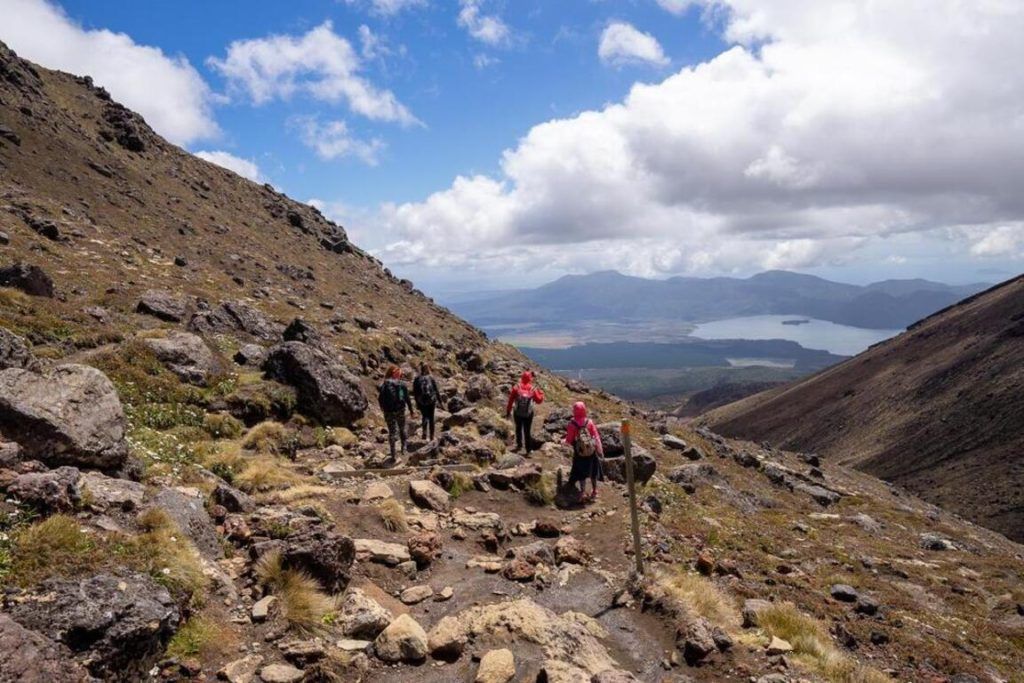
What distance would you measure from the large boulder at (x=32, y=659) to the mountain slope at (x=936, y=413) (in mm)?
64340

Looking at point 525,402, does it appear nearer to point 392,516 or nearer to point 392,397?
point 392,397

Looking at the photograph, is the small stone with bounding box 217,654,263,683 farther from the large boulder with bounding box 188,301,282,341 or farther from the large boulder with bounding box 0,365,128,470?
the large boulder with bounding box 188,301,282,341

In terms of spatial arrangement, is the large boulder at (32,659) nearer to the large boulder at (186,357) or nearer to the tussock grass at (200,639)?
the tussock grass at (200,639)

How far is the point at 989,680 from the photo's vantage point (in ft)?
37.6

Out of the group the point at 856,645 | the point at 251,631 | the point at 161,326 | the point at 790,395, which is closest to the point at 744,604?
the point at 856,645

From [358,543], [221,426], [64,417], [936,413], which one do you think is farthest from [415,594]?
[936,413]

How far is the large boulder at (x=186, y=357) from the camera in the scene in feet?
62.0

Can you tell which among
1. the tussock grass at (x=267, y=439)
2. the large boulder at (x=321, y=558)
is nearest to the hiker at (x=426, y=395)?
the tussock grass at (x=267, y=439)

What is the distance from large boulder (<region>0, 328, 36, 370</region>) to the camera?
11352 mm

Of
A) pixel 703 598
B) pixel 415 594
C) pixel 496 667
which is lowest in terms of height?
pixel 703 598

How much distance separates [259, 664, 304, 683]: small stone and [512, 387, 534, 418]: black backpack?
11872 mm

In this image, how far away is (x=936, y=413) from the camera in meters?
81.2

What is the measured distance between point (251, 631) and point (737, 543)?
43.6ft

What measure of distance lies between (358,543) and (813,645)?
8.30 metres
